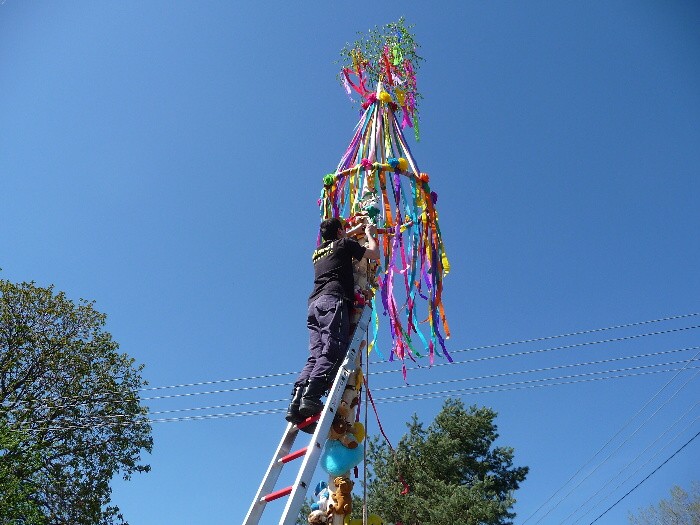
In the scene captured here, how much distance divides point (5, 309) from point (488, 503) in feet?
36.2

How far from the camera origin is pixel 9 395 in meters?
10.7

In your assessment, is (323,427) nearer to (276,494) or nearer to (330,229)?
(276,494)

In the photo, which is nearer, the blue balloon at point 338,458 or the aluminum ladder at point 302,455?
the aluminum ladder at point 302,455

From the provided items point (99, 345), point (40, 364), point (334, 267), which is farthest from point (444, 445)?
point (334, 267)

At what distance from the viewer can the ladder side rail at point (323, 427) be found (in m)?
2.60

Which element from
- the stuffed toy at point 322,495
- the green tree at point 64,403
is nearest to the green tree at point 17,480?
the green tree at point 64,403

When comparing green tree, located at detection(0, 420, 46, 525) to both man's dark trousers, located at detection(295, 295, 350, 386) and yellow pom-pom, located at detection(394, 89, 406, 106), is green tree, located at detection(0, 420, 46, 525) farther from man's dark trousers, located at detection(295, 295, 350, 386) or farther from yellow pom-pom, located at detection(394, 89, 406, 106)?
yellow pom-pom, located at detection(394, 89, 406, 106)

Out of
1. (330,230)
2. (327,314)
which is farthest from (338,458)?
(330,230)

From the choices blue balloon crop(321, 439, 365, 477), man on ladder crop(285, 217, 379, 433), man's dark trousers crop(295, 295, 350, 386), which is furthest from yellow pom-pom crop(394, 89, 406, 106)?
blue balloon crop(321, 439, 365, 477)

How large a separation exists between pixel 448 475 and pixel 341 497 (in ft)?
38.3

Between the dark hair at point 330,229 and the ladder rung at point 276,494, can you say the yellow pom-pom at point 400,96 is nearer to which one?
the dark hair at point 330,229

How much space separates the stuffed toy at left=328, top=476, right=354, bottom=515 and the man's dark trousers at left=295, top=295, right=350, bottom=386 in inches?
26.0

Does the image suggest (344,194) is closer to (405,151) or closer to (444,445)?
(405,151)

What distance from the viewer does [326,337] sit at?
3.48 metres
